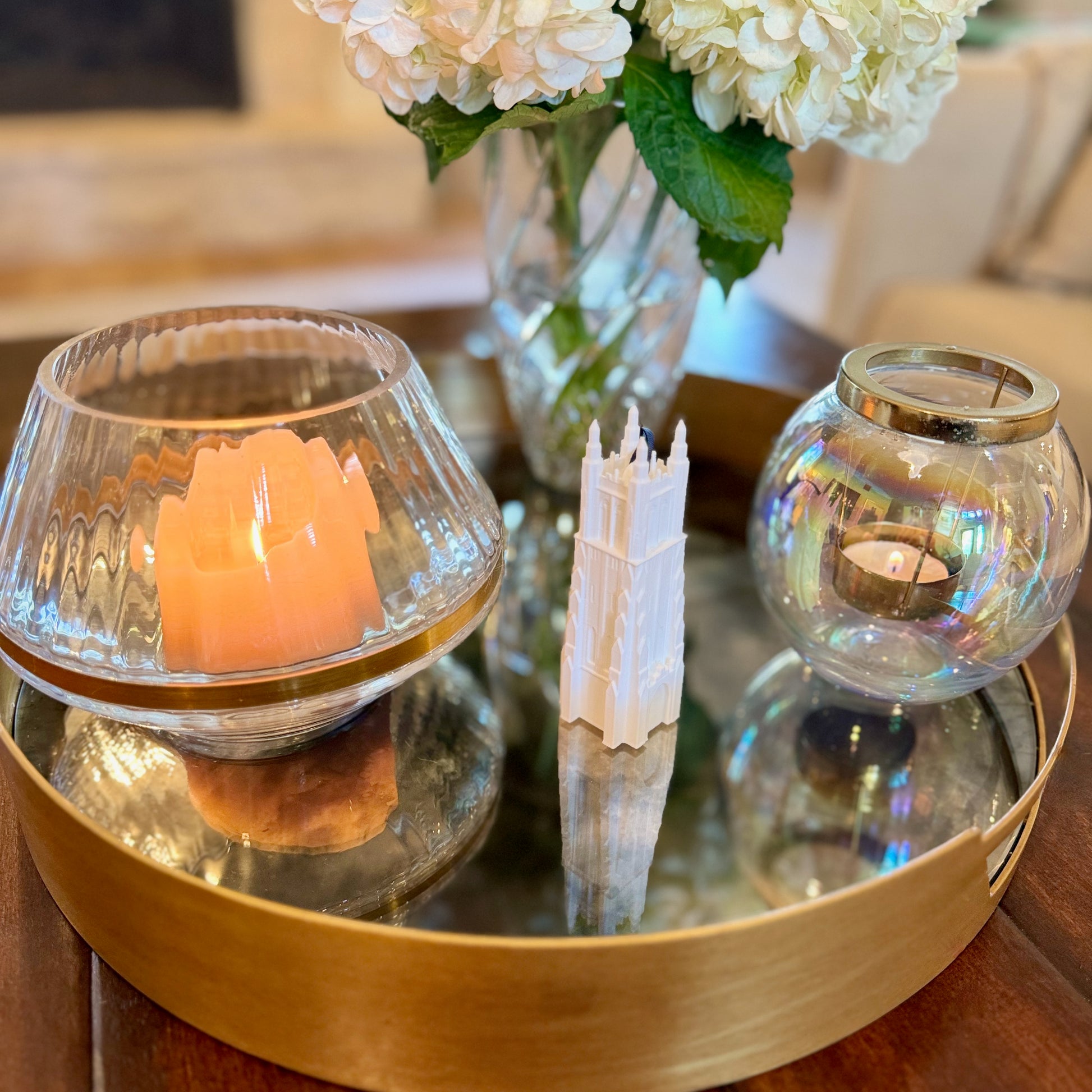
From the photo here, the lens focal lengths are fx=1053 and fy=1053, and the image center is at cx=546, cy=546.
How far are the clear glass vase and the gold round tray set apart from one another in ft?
1.24

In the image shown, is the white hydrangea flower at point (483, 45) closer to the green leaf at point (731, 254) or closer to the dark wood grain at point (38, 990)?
the green leaf at point (731, 254)

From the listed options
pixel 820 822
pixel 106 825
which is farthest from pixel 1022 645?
pixel 106 825

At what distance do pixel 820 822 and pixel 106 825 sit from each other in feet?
0.95

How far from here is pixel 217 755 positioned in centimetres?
45

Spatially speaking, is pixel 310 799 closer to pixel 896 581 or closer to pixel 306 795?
pixel 306 795

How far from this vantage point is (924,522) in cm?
43

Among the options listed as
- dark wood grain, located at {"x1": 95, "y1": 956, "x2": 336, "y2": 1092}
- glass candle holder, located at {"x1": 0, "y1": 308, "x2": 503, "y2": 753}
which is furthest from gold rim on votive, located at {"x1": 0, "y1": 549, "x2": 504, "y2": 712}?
dark wood grain, located at {"x1": 95, "y1": 956, "x2": 336, "y2": 1092}

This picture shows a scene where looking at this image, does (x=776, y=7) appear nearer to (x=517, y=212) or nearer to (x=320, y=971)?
(x=517, y=212)

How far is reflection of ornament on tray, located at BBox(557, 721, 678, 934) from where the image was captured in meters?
0.39

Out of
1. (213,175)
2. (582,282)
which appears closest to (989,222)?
(582,282)

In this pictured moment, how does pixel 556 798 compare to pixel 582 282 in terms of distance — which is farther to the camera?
pixel 582 282

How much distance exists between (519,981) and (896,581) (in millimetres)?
234

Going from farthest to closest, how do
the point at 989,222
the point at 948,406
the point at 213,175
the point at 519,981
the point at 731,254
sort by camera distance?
1. the point at 213,175
2. the point at 989,222
3. the point at 731,254
4. the point at 948,406
5. the point at 519,981

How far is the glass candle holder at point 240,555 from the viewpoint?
0.39 meters
